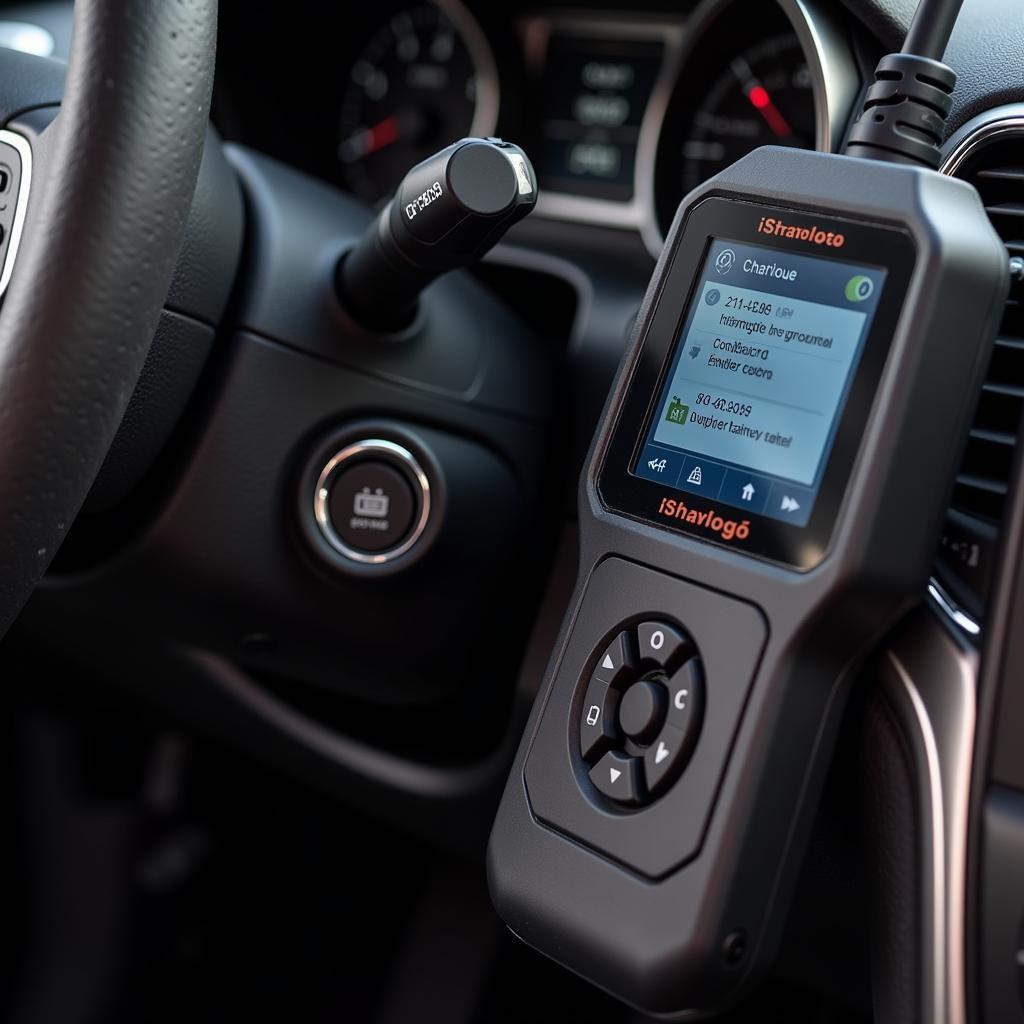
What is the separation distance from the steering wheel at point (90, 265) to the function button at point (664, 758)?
0.28 meters

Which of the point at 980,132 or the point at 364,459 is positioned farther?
the point at 364,459

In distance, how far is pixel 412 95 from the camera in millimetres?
1187

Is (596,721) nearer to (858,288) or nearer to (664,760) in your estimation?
(664,760)

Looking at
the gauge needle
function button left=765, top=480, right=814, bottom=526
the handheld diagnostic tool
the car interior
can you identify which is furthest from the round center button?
the gauge needle

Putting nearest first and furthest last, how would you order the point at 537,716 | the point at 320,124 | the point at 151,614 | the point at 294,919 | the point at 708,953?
1. the point at 708,953
2. the point at 537,716
3. the point at 151,614
4. the point at 320,124
5. the point at 294,919

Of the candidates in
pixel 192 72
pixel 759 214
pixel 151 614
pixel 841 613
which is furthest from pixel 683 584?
pixel 151 614

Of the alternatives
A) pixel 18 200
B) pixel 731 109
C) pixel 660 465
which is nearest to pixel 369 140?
pixel 731 109

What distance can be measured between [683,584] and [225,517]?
36 cm

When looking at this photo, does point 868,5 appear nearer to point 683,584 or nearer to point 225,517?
point 683,584

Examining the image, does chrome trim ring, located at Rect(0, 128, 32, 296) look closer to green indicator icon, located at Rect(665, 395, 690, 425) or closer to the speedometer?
green indicator icon, located at Rect(665, 395, 690, 425)

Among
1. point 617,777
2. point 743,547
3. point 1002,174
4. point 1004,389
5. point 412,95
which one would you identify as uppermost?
point 412,95

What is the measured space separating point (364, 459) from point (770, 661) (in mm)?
375

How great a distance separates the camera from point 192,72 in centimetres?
60

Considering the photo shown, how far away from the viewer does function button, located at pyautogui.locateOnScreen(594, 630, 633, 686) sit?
1.99 feet
